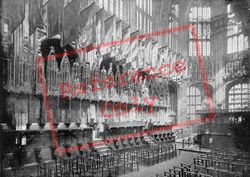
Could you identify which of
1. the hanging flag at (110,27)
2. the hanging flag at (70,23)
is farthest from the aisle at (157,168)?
the hanging flag at (110,27)

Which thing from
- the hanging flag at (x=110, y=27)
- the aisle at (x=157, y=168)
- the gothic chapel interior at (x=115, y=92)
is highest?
the hanging flag at (x=110, y=27)

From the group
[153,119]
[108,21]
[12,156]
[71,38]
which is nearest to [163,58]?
[153,119]

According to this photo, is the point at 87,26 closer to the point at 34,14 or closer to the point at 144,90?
the point at 34,14

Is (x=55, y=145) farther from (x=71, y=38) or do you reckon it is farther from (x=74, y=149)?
(x=71, y=38)

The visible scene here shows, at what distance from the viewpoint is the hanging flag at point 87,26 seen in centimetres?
1333

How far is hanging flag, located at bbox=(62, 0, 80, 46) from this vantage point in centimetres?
1225

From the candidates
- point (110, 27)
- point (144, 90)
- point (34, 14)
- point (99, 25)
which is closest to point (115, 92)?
point (144, 90)

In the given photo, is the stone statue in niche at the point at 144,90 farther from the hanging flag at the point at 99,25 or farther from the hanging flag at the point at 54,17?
the hanging flag at the point at 54,17

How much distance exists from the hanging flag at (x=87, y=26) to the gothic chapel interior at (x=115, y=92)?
0.20 feet

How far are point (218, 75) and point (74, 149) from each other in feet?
81.2

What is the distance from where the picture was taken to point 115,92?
60.1 ft

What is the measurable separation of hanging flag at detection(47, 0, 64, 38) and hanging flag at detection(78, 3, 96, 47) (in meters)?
1.22

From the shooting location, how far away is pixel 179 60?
26.4 meters

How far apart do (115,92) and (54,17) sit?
7.93 meters
